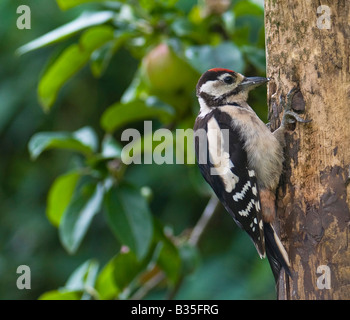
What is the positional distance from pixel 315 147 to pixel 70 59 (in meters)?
1.18

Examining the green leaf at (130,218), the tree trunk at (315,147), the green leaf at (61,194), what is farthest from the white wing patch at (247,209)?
the green leaf at (61,194)

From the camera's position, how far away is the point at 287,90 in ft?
6.94

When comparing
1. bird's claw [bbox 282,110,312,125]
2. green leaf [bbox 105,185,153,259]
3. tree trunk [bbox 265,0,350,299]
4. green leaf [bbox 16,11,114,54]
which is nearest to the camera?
tree trunk [bbox 265,0,350,299]

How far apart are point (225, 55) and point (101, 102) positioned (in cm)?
163

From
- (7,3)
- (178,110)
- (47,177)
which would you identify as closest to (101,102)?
(47,177)

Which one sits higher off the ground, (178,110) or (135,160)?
(178,110)

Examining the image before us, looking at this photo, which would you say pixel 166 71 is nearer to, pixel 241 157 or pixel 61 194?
pixel 241 157

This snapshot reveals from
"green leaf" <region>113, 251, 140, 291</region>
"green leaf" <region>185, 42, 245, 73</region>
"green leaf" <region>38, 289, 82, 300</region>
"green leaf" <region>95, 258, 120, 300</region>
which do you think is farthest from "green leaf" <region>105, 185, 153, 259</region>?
"green leaf" <region>185, 42, 245, 73</region>

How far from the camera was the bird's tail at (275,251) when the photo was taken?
6.54 feet

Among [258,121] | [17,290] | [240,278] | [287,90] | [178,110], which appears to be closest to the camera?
[287,90]

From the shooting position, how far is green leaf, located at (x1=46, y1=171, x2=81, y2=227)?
8.78 ft

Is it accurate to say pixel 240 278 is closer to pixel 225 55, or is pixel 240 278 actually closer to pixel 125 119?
pixel 125 119

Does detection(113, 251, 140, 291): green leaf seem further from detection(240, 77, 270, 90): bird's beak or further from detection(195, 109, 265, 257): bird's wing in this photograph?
detection(240, 77, 270, 90): bird's beak

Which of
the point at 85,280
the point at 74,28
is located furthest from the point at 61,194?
the point at 74,28
